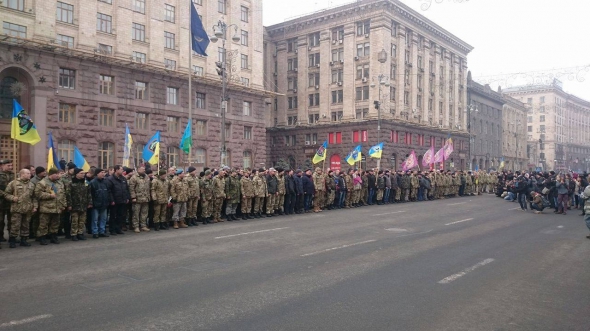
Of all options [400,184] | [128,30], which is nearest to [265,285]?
[400,184]

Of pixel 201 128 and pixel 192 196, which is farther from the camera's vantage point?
pixel 201 128

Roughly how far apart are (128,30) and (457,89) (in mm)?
50369

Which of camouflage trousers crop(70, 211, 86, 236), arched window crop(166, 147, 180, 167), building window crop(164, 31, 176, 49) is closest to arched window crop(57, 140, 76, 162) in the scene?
arched window crop(166, 147, 180, 167)

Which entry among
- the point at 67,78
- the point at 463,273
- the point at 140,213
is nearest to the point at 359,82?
the point at 67,78

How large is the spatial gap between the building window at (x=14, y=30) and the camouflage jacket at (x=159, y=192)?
21313 mm

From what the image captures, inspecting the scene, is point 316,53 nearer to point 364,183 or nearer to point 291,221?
point 364,183

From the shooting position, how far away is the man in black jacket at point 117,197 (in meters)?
13.6

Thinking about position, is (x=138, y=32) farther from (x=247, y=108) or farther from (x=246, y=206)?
(x=246, y=206)

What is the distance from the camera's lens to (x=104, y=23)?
112ft

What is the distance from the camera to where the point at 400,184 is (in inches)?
1126

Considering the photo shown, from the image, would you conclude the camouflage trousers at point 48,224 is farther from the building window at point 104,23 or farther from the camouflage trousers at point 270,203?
the building window at point 104,23

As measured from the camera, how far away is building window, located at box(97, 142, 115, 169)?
110 ft

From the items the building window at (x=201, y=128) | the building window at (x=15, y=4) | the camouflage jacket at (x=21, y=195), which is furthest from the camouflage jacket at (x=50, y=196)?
the building window at (x=201, y=128)

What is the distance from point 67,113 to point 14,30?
593 cm
